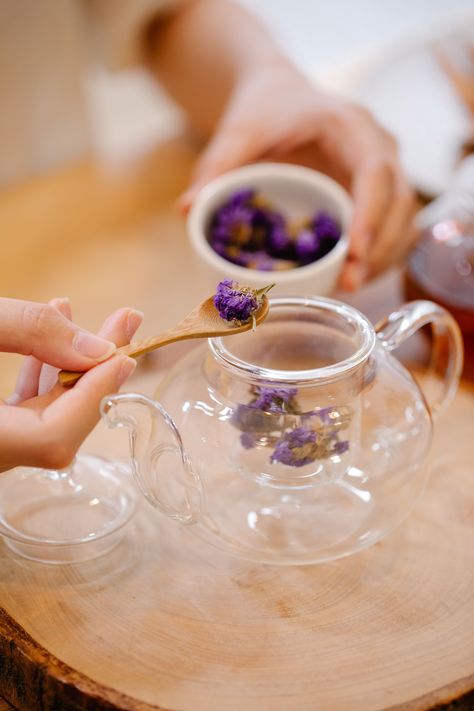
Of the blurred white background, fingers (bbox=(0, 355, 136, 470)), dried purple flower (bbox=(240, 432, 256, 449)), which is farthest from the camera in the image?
the blurred white background

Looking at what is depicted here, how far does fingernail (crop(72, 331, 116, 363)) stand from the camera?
0.51 m

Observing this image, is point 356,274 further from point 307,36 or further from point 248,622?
point 307,36

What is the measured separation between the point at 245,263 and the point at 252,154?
7.7 inches

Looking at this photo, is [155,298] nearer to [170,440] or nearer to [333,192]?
[333,192]

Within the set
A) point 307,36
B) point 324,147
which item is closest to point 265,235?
point 324,147

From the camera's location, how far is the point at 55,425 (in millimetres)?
472

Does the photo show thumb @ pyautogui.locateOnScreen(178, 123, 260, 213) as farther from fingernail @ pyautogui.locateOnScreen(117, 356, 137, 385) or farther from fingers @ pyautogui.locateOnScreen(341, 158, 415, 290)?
fingernail @ pyautogui.locateOnScreen(117, 356, 137, 385)

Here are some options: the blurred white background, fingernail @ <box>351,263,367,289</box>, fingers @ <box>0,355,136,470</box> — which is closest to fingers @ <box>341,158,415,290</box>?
fingernail @ <box>351,263,367,289</box>

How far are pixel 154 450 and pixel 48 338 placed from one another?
10cm

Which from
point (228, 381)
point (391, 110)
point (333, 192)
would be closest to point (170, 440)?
point (228, 381)

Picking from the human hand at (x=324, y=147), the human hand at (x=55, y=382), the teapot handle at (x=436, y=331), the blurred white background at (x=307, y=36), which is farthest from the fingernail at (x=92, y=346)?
the blurred white background at (x=307, y=36)

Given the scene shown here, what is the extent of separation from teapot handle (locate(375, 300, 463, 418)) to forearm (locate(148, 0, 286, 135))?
0.54 m

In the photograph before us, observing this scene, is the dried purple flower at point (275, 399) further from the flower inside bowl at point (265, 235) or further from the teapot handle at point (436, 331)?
the flower inside bowl at point (265, 235)

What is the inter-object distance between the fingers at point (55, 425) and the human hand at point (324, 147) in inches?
14.8
